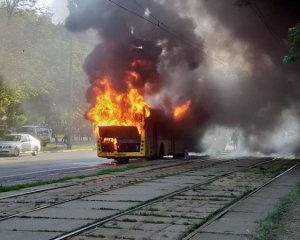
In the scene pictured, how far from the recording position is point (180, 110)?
29.1 metres

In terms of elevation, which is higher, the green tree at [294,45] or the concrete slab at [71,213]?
the green tree at [294,45]

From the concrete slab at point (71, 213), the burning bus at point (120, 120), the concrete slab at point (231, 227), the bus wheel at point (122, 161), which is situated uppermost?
the burning bus at point (120, 120)

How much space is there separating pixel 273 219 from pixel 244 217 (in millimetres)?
520

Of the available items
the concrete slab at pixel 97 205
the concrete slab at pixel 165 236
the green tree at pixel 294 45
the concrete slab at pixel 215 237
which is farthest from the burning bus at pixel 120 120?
the concrete slab at pixel 215 237

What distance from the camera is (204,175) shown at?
17.6 meters

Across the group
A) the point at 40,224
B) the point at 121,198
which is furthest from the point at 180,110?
the point at 40,224

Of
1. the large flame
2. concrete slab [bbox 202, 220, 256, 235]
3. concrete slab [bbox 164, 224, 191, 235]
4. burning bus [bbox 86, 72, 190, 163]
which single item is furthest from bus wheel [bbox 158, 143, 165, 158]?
concrete slab [bbox 164, 224, 191, 235]

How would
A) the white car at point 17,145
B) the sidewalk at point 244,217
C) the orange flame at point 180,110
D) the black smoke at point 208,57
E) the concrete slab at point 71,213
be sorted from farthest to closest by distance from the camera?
1. the white car at point 17,145
2. the orange flame at point 180,110
3. the black smoke at point 208,57
4. the concrete slab at point 71,213
5. the sidewalk at point 244,217

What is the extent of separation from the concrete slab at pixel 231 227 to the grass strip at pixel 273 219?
144mm

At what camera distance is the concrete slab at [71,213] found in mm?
8953

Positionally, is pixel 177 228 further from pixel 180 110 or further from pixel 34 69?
pixel 34 69

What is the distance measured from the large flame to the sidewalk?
10484 millimetres

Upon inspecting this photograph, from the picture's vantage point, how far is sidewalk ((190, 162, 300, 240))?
24.6 feet

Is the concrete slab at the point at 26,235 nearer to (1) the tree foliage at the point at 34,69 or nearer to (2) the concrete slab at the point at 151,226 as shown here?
(2) the concrete slab at the point at 151,226
